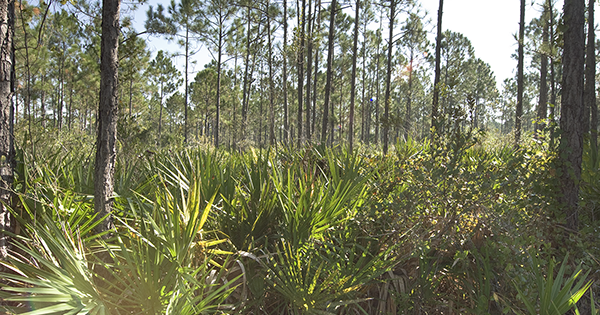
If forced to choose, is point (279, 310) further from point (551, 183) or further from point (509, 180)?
point (551, 183)

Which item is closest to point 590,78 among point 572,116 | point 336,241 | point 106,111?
point 572,116

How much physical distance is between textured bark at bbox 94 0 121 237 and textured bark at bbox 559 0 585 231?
3.84 metres

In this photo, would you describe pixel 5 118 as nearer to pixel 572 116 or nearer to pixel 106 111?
pixel 106 111

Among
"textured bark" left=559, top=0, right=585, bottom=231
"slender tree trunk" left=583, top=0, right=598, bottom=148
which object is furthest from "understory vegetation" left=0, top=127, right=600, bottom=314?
"slender tree trunk" left=583, top=0, right=598, bottom=148

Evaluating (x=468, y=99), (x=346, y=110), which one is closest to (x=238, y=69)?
(x=346, y=110)

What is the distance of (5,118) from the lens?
2.42 meters

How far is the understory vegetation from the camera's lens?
78.5 inches

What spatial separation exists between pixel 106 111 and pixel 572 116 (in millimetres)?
3967

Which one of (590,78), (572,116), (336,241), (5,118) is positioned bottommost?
(336,241)

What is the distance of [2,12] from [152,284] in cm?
224

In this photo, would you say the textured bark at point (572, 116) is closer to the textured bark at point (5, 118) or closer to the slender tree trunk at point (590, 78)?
the slender tree trunk at point (590, 78)

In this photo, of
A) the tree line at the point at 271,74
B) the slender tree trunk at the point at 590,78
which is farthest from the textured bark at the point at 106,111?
the slender tree trunk at the point at 590,78

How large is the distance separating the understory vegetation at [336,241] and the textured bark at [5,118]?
132 millimetres

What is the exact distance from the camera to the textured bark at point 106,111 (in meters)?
2.57
